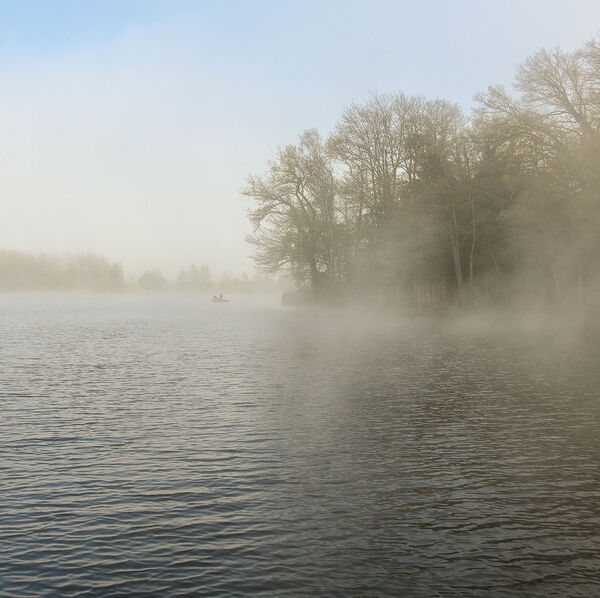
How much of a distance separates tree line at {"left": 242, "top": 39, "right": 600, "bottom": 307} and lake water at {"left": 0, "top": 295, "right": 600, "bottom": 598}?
2071cm

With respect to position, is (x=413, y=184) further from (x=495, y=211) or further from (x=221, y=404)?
(x=221, y=404)

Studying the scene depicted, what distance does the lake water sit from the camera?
6262 mm

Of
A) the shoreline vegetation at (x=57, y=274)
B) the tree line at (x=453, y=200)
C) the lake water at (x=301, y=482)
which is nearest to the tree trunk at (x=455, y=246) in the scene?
the tree line at (x=453, y=200)

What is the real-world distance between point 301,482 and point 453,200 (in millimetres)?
37199

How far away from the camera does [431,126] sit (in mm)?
46938

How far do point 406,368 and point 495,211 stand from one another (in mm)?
26875

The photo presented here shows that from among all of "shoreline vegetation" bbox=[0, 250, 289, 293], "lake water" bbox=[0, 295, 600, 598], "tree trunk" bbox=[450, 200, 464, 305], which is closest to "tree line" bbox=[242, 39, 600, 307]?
"tree trunk" bbox=[450, 200, 464, 305]

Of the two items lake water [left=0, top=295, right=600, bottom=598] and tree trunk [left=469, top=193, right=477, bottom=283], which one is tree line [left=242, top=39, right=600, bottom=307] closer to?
tree trunk [left=469, top=193, right=477, bottom=283]

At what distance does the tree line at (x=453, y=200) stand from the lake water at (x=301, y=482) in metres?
20.7

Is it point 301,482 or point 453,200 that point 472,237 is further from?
point 301,482

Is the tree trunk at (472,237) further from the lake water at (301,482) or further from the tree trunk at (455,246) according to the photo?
the lake water at (301,482)

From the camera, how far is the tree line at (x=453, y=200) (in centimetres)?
3688

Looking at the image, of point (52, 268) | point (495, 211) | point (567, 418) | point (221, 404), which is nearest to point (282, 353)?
point (221, 404)

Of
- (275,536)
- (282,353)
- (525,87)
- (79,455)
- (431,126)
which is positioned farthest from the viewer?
(431,126)
